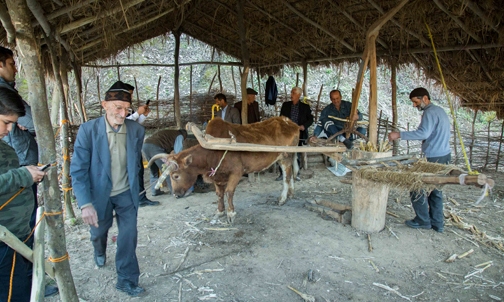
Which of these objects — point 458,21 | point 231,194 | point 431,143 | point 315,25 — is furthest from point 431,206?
point 315,25

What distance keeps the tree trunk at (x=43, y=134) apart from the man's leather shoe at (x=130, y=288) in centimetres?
66

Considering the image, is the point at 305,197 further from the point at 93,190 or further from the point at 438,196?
the point at 93,190

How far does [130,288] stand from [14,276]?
119cm

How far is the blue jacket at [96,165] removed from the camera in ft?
8.88

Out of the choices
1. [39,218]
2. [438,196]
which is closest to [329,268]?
[438,196]

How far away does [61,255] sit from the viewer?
231 centimetres

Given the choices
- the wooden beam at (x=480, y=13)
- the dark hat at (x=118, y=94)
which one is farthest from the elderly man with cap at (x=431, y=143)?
the dark hat at (x=118, y=94)

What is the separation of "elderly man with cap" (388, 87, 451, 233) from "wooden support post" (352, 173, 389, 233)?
1.56ft

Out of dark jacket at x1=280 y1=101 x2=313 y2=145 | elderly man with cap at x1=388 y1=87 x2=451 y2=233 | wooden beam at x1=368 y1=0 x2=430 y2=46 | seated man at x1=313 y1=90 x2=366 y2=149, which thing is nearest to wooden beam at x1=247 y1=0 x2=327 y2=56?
dark jacket at x1=280 y1=101 x2=313 y2=145

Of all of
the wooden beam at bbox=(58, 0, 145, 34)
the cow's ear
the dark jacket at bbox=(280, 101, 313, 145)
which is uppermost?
the wooden beam at bbox=(58, 0, 145, 34)

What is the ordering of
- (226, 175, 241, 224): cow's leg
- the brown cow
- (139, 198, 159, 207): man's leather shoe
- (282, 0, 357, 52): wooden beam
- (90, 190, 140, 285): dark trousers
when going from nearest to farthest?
(90, 190, 140, 285): dark trousers, the brown cow, (226, 175, 241, 224): cow's leg, (139, 198, 159, 207): man's leather shoe, (282, 0, 357, 52): wooden beam

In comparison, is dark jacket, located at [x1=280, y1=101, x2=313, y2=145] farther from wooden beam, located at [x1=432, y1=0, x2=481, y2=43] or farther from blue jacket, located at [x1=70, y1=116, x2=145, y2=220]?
blue jacket, located at [x1=70, y1=116, x2=145, y2=220]

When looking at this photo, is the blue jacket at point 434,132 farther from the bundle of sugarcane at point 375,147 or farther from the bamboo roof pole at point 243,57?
the bamboo roof pole at point 243,57

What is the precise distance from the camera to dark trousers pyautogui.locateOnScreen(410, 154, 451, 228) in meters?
4.25
